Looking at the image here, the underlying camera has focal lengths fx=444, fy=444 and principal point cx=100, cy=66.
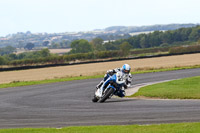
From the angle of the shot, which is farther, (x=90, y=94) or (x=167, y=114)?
(x=90, y=94)

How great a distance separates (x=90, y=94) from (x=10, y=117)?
969 cm

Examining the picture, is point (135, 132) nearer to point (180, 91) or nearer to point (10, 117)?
point (10, 117)

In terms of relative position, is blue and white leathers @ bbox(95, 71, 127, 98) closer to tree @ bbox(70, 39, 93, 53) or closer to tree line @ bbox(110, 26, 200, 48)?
tree @ bbox(70, 39, 93, 53)

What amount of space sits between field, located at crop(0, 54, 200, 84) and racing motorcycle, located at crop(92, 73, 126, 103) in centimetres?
2805

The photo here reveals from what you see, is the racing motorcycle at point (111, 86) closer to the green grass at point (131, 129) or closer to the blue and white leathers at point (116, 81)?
the blue and white leathers at point (116, 81)

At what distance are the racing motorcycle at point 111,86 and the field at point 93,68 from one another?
28.0 m

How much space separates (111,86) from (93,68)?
123ft

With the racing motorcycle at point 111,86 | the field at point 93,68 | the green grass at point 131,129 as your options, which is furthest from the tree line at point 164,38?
the green grass at point 131,129

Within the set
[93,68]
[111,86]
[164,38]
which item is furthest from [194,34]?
[111,86]

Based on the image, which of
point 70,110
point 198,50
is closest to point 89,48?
point 198,50

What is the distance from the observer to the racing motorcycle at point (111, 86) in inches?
774

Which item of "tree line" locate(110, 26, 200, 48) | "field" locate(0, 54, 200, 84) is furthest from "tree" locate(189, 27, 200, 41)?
"field" locate(0, 54, 200, 84)

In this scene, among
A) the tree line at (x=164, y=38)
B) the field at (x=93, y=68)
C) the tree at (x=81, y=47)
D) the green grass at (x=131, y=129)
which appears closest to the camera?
the green grass at (x=131, y=129)

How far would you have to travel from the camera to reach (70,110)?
17.2m
